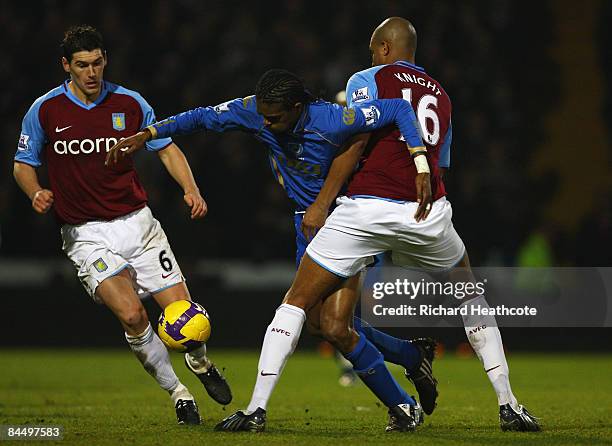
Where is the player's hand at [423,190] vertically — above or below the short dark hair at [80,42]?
below

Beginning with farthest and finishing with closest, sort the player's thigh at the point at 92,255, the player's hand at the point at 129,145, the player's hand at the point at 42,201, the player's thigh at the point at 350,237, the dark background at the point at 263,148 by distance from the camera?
the dark background at the point at 263,148, the player's thigh at the point at 92,255, the player's hand at the point at 42,201, the player's hand at the point at 129,145, the player's thigh at the point at 350,237

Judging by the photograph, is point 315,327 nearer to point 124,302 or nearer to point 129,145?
point 124,302

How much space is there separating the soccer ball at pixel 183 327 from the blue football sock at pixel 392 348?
96 centimetres

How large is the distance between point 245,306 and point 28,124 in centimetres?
767

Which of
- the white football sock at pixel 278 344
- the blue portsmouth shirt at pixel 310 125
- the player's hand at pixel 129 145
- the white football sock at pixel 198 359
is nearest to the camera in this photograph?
the white football sock at pixel 278 344

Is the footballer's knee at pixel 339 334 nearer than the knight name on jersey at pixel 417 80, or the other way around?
the footballer's knee at pixel 339 334

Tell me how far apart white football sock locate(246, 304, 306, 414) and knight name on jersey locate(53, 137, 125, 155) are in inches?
67.7

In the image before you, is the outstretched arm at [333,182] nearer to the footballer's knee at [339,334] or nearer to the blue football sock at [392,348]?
the footballer's knee at [339,334]

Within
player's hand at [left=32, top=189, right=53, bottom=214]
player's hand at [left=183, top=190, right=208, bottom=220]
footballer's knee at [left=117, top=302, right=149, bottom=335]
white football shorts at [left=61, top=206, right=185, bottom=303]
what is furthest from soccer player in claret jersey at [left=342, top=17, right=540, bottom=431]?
player's hand at [left=32, top=189, right=53, bottom=214]

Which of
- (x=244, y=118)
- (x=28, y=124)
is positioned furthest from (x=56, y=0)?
(x=244, y=118)

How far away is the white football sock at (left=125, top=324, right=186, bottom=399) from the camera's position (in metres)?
6.53

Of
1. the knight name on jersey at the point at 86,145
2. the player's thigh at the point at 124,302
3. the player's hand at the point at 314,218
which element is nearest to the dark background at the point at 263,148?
the knight name on jersey at the point at 86,145

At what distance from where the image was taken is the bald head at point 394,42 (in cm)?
633

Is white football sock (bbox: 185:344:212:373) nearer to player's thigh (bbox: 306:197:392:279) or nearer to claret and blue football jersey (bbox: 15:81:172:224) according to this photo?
claret and blue football jersey (bbox: 15:81:172:224)
